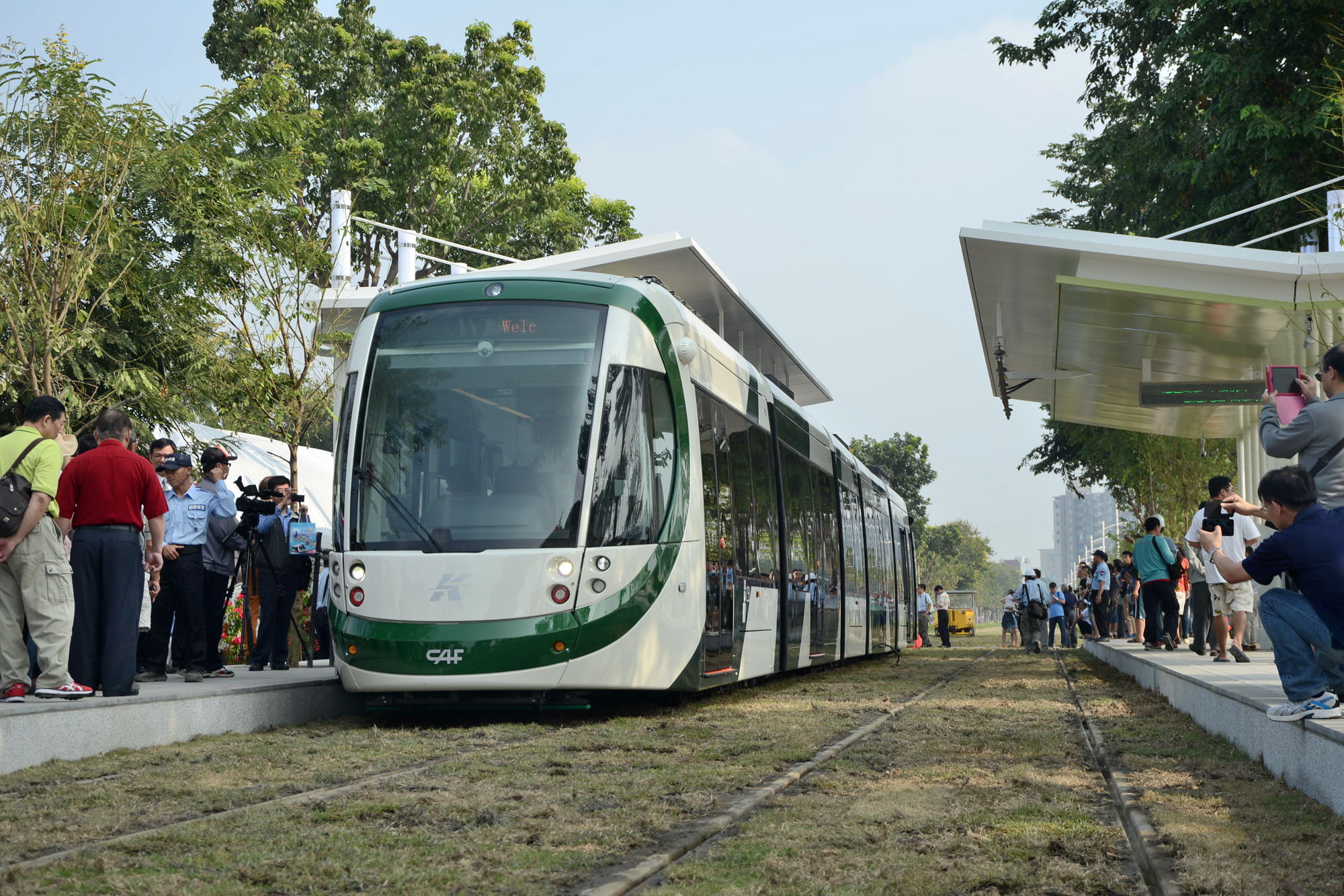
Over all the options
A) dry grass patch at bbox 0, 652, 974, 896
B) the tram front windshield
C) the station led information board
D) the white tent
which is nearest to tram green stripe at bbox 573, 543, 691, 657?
the tram front windshield

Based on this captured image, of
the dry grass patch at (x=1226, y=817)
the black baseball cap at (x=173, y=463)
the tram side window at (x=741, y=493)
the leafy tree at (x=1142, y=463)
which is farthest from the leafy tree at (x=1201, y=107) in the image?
the black baseball cap at (x=173, y=463)

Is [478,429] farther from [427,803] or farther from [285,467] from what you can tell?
[285,467]

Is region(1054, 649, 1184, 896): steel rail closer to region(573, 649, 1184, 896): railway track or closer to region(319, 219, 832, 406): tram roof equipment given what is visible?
region(573, 649, 1184, 896): railway track

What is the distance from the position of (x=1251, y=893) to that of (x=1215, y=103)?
23.4m

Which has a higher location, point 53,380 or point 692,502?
point 53,380

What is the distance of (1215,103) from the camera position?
25609mm

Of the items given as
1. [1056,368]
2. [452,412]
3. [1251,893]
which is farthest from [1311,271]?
[1251,893]

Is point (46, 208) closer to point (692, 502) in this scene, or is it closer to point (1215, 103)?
point (692, 502)

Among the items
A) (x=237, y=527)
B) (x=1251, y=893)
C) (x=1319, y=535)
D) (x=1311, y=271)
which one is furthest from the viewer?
(x=1311, y=271)

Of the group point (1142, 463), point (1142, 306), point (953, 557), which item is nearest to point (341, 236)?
point (1142, 306)

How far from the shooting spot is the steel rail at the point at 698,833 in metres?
4.70

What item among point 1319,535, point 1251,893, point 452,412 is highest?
point 452,412

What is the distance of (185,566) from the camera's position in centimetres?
1166

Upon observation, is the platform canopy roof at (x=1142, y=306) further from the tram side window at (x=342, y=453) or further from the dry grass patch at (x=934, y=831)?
the tram side window at (x=342, y=453)
